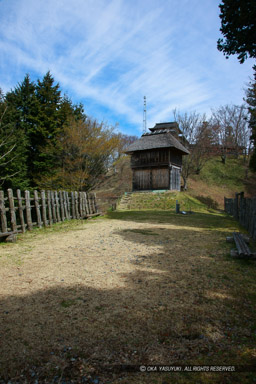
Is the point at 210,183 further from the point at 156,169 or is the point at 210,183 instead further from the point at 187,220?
the point at 187,220

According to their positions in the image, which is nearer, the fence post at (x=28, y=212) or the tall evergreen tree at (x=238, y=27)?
the tall evergreen tree at (x=238, y=27)

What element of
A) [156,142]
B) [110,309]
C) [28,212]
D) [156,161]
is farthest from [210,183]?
[110,309]

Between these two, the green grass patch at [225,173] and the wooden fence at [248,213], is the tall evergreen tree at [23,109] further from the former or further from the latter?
the green grass patch at [225,173]

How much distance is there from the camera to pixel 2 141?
17375mm

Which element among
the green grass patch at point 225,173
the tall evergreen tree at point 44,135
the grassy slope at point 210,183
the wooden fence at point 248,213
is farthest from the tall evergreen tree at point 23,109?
the green grass patch at point 225,173

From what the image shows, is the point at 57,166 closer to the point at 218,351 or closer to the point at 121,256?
the point at 121,256

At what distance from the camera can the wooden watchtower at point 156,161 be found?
2720 cm

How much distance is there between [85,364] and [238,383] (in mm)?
1452

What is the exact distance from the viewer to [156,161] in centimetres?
2769

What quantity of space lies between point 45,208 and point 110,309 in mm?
8881

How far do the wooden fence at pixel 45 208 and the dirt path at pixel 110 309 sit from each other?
2.83 metres

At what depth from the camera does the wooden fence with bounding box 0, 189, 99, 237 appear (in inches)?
353

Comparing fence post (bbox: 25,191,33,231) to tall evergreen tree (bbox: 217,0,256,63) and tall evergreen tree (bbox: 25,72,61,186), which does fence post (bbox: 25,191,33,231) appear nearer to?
tall evergreen tree (bbox: 217,0,256,63)

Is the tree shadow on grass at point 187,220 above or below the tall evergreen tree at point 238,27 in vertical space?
below
